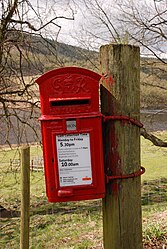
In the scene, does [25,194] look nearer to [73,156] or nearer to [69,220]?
[73,156]

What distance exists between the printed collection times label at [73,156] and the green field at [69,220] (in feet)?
6.32

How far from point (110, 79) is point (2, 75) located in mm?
4473

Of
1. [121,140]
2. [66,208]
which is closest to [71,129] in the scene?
[121,140]

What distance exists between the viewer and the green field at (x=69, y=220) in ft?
13.1

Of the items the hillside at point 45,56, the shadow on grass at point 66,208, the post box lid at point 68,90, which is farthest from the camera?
the shadow on grass at point 66,208

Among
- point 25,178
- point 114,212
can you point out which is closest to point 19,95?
point 25,178

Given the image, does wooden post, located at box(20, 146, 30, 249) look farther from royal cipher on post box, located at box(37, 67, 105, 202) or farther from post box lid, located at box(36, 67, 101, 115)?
post box lid, located at box(36, 67, 101, 115)

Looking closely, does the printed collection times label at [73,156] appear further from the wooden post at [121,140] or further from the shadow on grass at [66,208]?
the shadow on grass at [66,208]

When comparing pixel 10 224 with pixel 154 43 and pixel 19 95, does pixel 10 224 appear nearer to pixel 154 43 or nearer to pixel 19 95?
pixel 19 95

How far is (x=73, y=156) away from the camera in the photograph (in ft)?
5.53

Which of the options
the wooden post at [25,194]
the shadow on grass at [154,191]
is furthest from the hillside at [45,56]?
the wooden post at [25,194]

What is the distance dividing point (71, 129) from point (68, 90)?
0.64 ft

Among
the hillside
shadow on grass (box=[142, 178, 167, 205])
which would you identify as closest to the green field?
shadow on grass (box=[142, 178, 167, 205])

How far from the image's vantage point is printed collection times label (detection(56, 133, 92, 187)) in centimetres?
169
